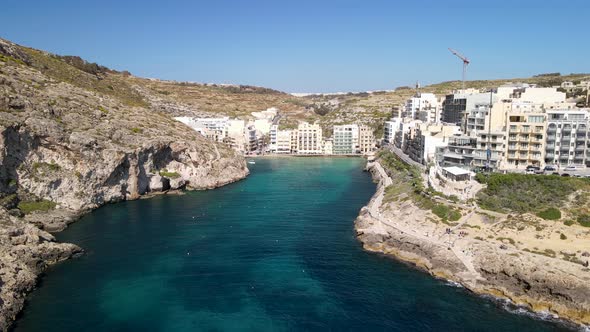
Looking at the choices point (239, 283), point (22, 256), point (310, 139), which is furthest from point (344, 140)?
point (22, 256)

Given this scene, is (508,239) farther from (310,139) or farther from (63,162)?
(310,139)

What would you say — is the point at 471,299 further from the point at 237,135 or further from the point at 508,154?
the point at 237,135

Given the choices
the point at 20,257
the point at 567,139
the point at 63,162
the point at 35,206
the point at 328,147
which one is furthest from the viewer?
the point at 328,147

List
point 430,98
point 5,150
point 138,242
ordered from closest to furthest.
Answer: point 138,242
point 5,150
point 430,98

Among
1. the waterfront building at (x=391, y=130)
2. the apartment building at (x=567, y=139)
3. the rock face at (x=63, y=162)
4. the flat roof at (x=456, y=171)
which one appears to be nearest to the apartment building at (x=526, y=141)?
the apartment building at (x=567, y=139)

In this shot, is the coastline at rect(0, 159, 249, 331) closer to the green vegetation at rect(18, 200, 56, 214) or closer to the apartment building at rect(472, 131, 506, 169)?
the green vegetation at rect(18, 200, 56, 214)


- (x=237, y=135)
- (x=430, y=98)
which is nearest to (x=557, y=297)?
(x=430, y=98)
